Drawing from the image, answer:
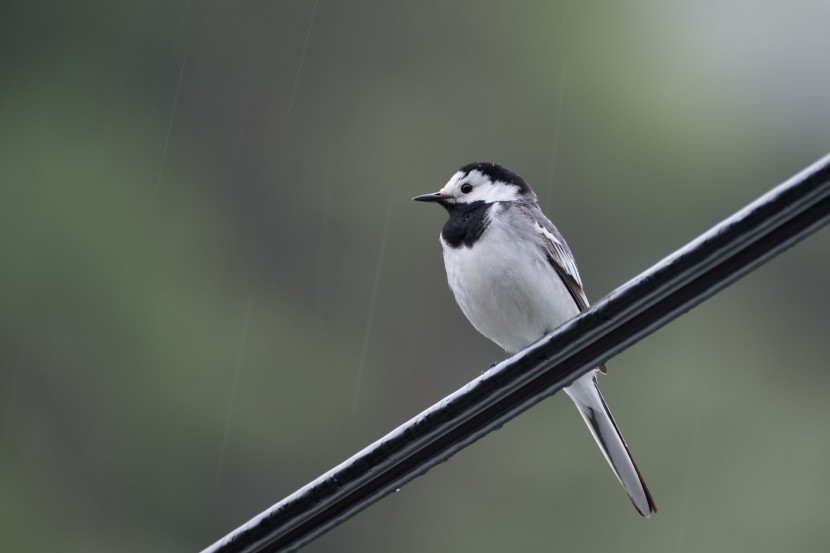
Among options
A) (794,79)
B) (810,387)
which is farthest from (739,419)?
(794,79)

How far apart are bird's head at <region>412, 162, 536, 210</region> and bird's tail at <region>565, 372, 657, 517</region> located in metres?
0.73

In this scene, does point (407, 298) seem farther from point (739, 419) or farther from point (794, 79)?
point (794, 79)

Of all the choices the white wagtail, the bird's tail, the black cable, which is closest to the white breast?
the white wagtail

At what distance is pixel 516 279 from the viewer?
3.74 m

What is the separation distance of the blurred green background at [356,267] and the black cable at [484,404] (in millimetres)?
10190

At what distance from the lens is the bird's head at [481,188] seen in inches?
163

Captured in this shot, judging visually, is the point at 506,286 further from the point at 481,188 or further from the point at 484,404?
the point at 484,404

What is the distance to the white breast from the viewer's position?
3732 mm

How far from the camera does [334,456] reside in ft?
44.0

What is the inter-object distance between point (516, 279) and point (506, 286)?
40 mm

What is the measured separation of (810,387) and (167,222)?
835 centimetres

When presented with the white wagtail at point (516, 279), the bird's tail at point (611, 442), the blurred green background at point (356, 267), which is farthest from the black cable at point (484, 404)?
the blurred green background at point (356, 267)

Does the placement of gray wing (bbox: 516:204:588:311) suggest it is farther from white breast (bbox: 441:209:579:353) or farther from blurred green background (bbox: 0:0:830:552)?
blurred green background (bbox: 0:0:830:552)

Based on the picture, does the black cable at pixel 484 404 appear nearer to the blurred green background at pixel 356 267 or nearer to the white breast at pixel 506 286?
the white breast at pixel 506 286
